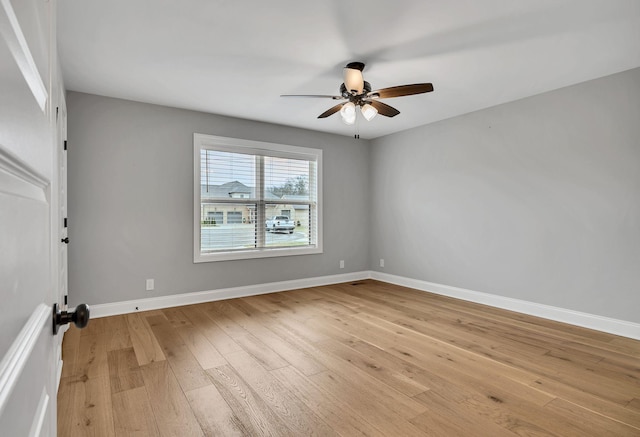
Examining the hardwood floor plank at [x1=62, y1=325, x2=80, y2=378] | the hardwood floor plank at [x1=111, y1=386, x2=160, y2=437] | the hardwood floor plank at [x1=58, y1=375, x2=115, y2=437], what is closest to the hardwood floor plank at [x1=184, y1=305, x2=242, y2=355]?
the hardwood floor plank at [x1=111, y1=386, x2=160, y2=437]

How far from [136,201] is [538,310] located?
187 inches

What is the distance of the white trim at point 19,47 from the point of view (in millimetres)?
364

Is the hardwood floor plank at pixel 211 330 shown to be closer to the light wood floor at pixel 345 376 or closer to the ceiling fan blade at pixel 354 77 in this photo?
the light wood floor at pixel 345 376

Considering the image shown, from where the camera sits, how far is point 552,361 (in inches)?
105

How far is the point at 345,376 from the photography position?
241 cm

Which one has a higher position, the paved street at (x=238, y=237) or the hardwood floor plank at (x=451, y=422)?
the paved street at (x=238, y=237)

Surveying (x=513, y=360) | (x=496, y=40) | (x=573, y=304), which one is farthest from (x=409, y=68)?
(x=573, y=304)

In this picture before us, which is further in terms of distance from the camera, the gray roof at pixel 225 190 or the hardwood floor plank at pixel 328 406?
the gray roof at pixel 225 190

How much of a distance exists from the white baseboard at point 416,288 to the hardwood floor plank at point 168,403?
1.60 meters

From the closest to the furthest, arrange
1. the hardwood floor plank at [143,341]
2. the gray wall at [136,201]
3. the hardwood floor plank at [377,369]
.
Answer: the hardwood floor plank at [377,369]
the hardwood floor plank at [143,341]
the gray wall at [136,201]

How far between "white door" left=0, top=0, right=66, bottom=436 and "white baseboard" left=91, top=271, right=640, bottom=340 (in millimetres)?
3693

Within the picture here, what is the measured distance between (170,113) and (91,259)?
1.91 m

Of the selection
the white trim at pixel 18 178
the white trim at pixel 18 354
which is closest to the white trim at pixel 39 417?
the white trim at pixel 18 354

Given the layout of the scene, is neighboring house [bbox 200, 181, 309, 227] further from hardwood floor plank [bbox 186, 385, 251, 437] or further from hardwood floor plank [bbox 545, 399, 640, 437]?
hardwood floor plank [bbox 545, 399, 640, 437]
